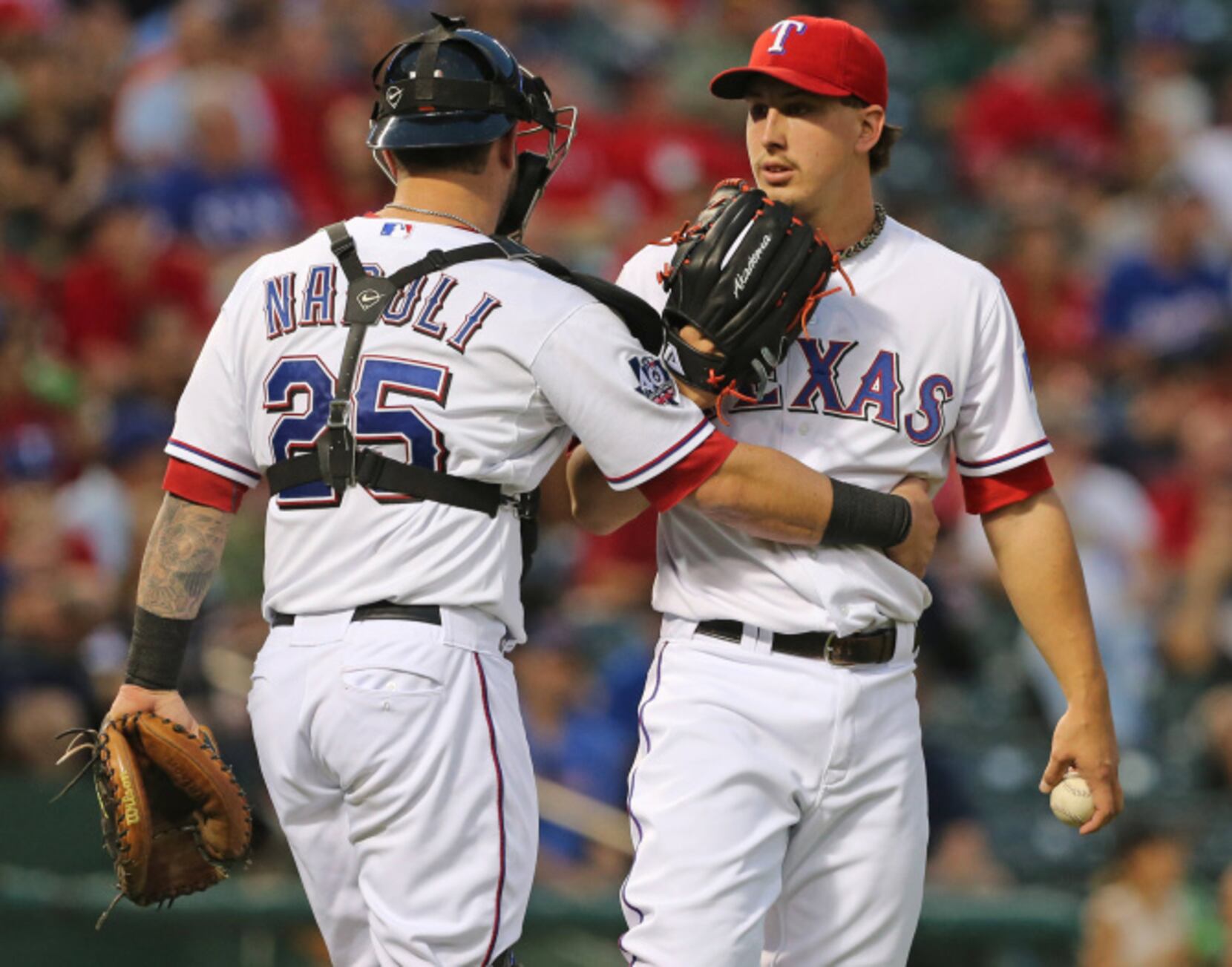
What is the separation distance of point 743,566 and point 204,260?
5.39 metres

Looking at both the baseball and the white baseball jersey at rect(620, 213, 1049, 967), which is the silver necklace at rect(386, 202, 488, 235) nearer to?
the white baseball jersey at rect(620, 213, 1049, 967)

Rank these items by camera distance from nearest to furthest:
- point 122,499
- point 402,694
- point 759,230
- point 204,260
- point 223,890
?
point 402,694 → point 759,230 → point 223,890 → point 122,499 → point 204,260

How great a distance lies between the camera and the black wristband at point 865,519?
365cm

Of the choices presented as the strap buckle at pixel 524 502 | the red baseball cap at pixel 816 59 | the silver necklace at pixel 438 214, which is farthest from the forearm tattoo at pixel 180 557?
the red baseball cap at pixel 816 59

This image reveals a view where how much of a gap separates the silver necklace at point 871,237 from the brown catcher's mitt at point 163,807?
163cm

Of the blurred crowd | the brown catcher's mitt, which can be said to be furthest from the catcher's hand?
the blurred crowd

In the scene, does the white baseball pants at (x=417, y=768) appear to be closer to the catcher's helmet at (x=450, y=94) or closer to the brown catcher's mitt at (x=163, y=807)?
the brown catcher's mitt at (x=163, y=807)

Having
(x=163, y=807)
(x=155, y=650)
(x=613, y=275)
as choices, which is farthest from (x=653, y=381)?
(x=613, y=275)

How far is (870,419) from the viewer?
382 centimetres

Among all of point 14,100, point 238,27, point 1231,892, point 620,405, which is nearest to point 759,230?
point 620,405

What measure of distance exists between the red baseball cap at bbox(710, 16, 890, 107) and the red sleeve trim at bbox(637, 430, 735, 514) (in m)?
0.78

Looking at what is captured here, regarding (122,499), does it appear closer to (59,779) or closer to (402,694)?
(59,779)

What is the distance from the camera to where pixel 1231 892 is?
22.5ft

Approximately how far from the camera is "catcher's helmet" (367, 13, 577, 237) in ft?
12.0
